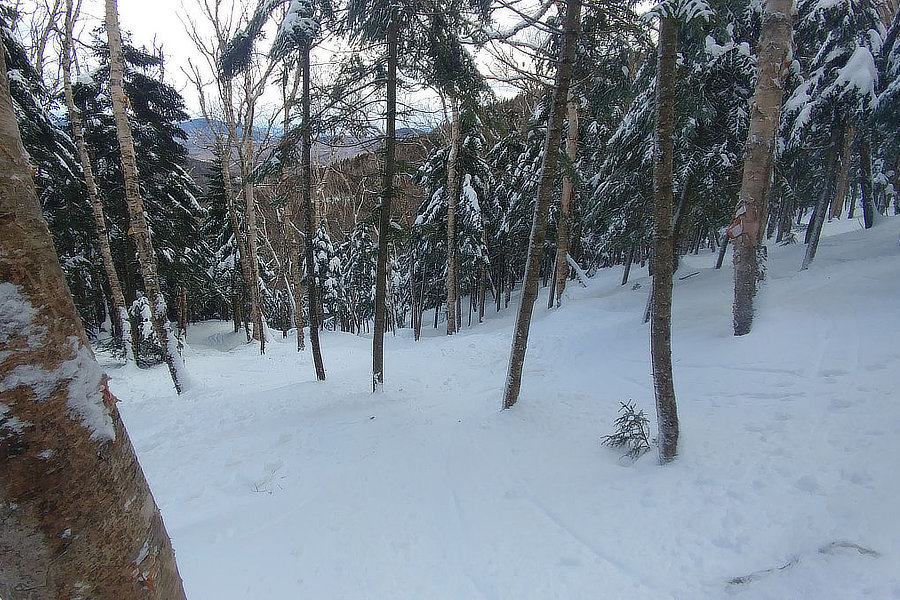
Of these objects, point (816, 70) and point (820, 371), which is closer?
point (820, 371)

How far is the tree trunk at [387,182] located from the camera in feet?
22.8

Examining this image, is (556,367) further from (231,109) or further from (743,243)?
(231,109)

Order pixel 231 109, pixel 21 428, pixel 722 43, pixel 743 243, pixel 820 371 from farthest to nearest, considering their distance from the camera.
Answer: pixel 231 109 < pixel 722 43 < pixel 743 243 < pixel 820 371 < pixel 21 428

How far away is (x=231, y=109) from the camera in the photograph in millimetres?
12320

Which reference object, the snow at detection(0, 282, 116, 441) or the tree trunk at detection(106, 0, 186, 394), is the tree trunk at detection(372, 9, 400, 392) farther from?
the snow at detection(0, 282, 116, 441)

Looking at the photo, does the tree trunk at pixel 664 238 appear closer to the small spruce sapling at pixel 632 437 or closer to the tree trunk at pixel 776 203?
the small spruce sapling at pixel 632 437

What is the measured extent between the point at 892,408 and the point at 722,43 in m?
9.37

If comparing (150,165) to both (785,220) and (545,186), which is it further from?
(785,220)

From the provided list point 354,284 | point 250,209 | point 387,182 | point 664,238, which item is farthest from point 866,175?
point 354,284

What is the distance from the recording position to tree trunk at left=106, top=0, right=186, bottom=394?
7488 millimetres

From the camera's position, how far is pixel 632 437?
4723 millimetres

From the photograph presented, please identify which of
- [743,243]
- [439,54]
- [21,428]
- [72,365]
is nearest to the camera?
[21,428]

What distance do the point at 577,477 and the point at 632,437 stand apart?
82 cm

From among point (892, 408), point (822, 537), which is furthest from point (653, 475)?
point (892, 408)
